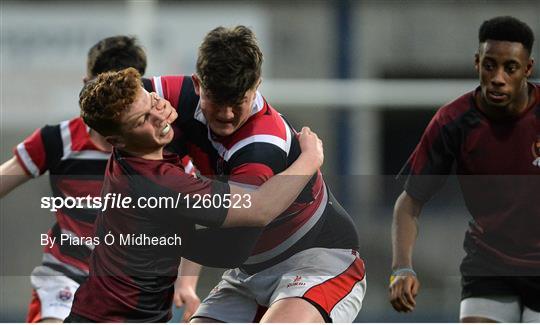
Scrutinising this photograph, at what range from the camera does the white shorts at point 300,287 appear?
3311 mm

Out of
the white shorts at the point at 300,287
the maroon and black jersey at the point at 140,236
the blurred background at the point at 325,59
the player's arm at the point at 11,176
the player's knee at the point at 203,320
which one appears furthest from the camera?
the blurred background at the point at 325,59

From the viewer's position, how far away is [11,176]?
3984mm

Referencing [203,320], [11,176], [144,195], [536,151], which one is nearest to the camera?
[144,195]

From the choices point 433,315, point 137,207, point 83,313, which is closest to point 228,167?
point 137,207

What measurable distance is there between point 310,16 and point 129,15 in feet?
4.58

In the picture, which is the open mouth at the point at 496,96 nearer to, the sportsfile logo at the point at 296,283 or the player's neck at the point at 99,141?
the sportsfile logo at the point at 296,283

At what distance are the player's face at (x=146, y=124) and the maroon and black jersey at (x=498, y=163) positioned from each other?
922mm

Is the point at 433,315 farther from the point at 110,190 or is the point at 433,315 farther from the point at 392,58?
the point at 110,190

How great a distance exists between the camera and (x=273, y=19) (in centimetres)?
821

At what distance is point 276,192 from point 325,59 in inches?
200

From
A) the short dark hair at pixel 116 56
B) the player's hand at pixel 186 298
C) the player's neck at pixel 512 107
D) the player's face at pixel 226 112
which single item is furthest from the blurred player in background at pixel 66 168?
the player's neck at pixel 512 107

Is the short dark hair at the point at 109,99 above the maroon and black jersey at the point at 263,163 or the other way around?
above

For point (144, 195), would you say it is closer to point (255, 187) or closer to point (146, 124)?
point (146, 124)

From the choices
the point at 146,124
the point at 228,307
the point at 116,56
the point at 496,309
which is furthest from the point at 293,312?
the point at 116,56
